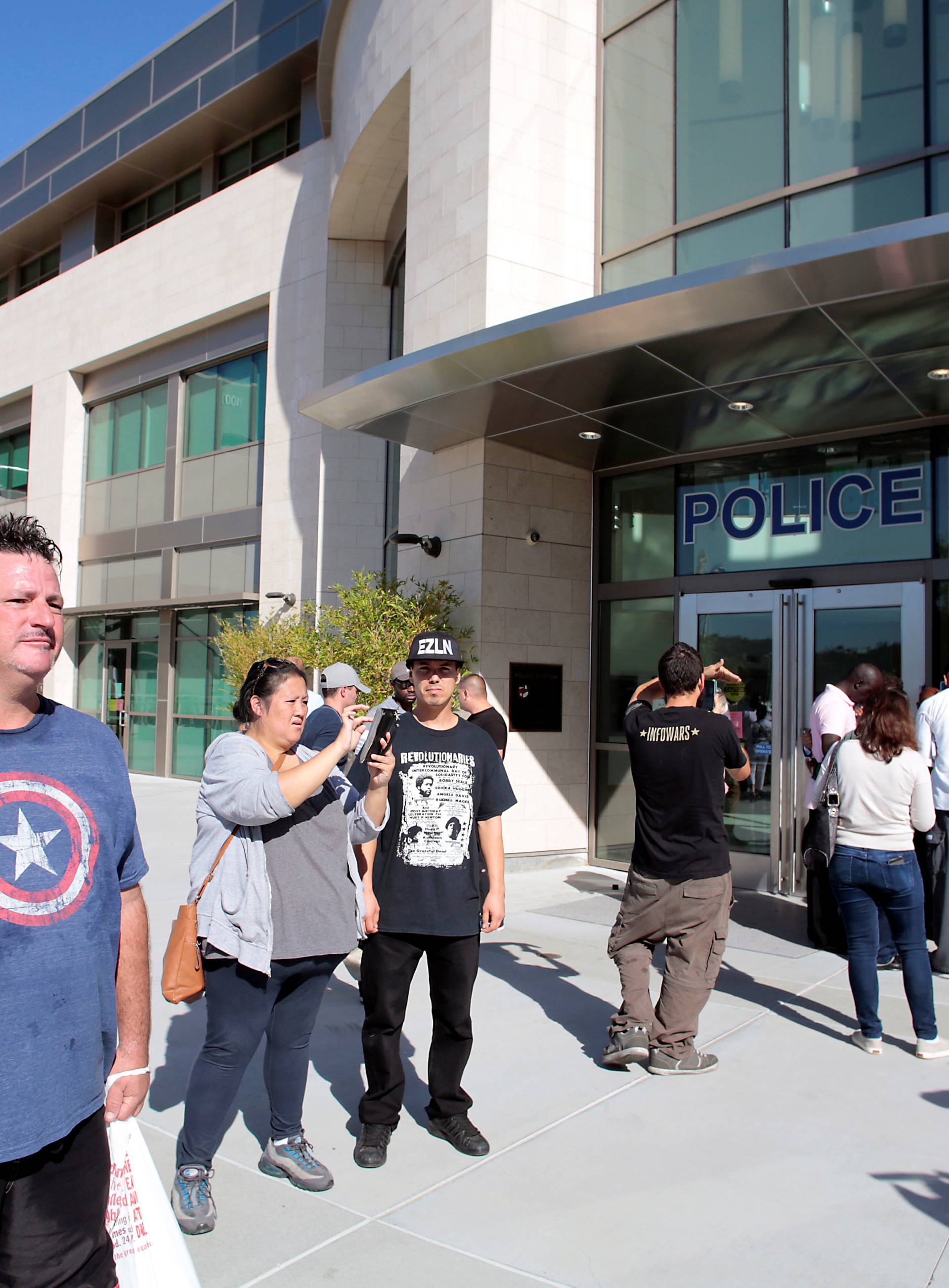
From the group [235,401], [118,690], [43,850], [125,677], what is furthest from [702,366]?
[118,690]

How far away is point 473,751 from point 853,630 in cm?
555

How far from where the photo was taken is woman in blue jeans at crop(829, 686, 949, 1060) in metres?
4.91

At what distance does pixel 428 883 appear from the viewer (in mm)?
3861

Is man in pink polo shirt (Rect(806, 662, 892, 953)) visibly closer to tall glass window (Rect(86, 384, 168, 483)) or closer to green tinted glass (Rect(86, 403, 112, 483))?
tall glass window (Rect(86, 384, 168, 483))

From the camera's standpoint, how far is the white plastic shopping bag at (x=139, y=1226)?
7.04ft

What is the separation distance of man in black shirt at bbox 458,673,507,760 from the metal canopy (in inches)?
104

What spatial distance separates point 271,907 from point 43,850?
150 centimetres

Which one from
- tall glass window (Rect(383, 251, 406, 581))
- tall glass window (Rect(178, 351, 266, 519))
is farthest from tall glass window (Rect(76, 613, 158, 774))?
tall glass window (Rect(383, 251, 406, 581))

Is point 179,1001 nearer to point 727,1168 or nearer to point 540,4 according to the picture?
point 727,1168

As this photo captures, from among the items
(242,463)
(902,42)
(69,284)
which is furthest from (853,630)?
(69,284)

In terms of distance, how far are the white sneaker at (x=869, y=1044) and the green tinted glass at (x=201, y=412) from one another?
53.0ft

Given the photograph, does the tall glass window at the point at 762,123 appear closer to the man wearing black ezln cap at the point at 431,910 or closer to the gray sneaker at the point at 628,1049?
the man wearing black ezln cap at the point at 431,910

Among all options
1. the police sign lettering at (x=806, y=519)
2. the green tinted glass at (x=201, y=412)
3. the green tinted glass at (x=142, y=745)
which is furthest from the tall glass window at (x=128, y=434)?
the police sign lettering at (x=806, y=519)

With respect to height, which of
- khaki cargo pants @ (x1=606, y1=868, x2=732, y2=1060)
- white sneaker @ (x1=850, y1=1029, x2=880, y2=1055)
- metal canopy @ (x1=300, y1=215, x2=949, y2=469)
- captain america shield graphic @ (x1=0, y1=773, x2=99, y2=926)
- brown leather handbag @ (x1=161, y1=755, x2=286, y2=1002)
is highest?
metal canopy @ (x1=300, y1=215, x2=949, y2=469)
